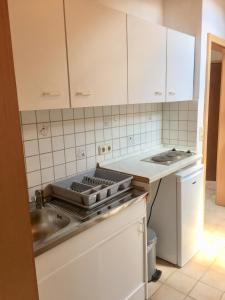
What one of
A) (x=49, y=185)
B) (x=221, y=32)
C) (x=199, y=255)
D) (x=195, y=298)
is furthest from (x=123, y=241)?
(x=221, y=32)

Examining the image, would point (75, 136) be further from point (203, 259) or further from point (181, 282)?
point (203, 259)

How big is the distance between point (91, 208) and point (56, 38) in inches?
38.1

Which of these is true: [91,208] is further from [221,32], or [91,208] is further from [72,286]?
[221,32]

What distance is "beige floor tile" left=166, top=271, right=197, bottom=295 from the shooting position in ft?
6.70

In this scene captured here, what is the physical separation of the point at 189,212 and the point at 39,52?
70.7 inches

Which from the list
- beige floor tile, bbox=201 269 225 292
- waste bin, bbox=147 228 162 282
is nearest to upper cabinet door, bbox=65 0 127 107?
Result: waste bin, bbox=147 228 162 282

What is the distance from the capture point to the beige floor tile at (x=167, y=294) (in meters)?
1.96

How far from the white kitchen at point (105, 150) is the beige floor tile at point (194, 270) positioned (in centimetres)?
1

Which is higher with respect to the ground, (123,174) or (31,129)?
(31,129)

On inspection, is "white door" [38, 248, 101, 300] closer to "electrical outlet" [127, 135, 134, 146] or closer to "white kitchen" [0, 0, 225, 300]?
"white kitchen" [0, 0, 225, 300]

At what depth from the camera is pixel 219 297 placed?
1.94 meters

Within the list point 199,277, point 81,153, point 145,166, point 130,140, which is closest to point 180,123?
point 130,140

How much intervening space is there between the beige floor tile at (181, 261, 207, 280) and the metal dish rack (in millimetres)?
1038

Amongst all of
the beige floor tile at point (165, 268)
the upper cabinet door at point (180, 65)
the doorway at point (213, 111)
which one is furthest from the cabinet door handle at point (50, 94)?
the doorway at point (213, 111)
